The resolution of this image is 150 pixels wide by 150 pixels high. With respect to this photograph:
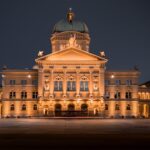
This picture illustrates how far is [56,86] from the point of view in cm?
11081

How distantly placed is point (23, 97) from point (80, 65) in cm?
1850

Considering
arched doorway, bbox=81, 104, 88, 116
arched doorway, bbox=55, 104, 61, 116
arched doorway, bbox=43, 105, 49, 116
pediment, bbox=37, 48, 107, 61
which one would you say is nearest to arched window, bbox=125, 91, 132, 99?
arched doorway, bbox=81, 104, 88, 116

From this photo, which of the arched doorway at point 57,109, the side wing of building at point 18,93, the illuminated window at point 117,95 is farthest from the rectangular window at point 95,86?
the side wing of building at point 18,93

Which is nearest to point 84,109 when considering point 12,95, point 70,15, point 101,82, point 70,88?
point 70,88

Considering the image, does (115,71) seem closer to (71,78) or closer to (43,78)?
(71,78)

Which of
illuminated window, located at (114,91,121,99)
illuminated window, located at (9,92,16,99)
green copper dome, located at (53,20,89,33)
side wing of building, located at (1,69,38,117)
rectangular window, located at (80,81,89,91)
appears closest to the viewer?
rectangular window, located at (80,81,89,91)

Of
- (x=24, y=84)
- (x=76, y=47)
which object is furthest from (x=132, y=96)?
(x=24, y=84)

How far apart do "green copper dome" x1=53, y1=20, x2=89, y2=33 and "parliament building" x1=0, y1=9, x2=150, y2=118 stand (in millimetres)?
15448

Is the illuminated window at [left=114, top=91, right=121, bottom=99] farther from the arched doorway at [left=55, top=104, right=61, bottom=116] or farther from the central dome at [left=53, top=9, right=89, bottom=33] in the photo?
the central dome at [left=53, top=9, right=89, bottom=33]

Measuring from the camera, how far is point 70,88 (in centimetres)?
11062

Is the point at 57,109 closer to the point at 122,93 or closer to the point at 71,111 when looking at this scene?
the point at 71,111

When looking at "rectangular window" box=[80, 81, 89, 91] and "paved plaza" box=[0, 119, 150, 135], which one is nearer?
"paved plaza" box=[0, 119, 150, 135]

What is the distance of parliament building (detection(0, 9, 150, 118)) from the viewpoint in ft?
360

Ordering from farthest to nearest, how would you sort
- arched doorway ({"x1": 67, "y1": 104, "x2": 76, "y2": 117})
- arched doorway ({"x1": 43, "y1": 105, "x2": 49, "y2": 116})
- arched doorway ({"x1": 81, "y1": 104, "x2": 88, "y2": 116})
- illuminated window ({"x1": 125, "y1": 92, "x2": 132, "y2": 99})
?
illuminated window ({"x1": 125, "y1": 92, "x2": 132, "y2": 99}) → arched doorway ({"x1": 43, "y1": 105, "x2": 49, "y2": 116}) → arched doorway ({"x1": 81, "y1": 104, "x2": 88, "y2": 116}) → arched doorway ({"x1": 67, "y1": 104, "x2": 76, "y2": 117})
